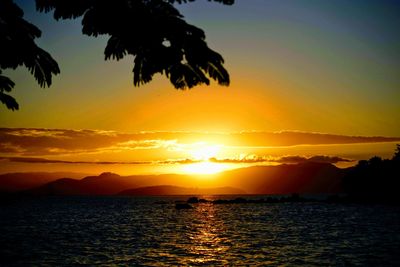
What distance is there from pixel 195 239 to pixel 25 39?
51.7 meters

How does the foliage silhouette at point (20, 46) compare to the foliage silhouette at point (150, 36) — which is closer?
the foliage silhouette at point (150, 36)

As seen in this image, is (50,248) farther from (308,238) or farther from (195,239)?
(308,238)

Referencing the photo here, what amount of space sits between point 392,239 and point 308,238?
973 centimetres

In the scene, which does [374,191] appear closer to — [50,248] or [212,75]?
[50,248]

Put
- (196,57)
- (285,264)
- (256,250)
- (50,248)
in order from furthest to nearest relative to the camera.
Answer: (50,248) → (256,250) → (285,264) → (196,57)

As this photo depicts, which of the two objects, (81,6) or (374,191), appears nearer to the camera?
(81,6)

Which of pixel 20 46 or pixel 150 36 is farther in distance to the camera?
pixel 20 46

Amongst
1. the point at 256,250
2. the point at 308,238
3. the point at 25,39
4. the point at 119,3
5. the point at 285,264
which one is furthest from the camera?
the point at 308,238

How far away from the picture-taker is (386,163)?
134 m

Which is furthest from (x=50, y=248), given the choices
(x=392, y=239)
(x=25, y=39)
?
(x=25, y=39)

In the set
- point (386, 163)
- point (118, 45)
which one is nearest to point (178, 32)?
point (118, 45)

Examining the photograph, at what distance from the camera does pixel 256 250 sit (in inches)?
1604

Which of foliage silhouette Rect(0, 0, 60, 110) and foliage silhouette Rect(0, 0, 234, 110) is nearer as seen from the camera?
foliage silhouette Rect(0, 0, 234, 110)

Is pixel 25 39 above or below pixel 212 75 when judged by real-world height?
above
